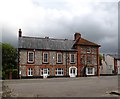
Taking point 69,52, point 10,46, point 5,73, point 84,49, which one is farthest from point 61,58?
point 10,46

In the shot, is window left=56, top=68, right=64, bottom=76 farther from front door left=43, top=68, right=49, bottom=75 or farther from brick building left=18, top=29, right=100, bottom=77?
front door left=43, top=68, right=49, bottom=75

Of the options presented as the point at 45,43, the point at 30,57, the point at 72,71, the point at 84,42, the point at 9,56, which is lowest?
the point at 72,71

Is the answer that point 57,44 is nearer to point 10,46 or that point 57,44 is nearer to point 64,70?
point 64,70

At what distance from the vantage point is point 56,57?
4922 centimetres

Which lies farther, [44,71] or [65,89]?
[44,71]

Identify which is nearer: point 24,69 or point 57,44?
point 24,69

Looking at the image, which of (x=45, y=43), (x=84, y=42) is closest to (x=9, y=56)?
(x=45, y=43)

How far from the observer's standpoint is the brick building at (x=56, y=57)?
153 ft

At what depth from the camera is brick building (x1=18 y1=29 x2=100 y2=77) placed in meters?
46.8

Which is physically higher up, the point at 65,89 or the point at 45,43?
the point at 45,43

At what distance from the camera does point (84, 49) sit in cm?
5197

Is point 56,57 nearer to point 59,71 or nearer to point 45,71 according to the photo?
point 59,71

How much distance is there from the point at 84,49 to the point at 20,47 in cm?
1392

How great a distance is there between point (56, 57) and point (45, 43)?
384 centimetres
